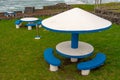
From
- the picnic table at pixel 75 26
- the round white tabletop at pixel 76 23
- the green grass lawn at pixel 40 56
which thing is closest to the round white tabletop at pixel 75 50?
the picnic table at pixel 75 26

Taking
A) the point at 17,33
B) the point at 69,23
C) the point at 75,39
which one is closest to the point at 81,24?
the point at 69,23

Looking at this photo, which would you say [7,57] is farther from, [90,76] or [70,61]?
[90,76]

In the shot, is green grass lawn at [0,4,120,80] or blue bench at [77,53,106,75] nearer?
blue bench at [77,53,106,75]

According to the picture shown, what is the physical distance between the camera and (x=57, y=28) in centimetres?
718

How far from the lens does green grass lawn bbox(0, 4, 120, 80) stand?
7.39 metres

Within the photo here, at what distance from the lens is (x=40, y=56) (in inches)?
359

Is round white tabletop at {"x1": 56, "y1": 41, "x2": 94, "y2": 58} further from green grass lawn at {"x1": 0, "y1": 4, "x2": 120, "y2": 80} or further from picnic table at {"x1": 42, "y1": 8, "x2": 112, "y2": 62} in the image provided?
green grass lawn at {"x1": 0, "y1": 4, "x2": 120, "y2": 80}

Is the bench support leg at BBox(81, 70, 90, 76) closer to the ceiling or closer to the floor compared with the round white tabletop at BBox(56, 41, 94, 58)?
closer to the floor

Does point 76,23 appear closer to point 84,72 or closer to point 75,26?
point 75,26

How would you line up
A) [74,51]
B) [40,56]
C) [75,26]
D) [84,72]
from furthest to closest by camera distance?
[40,56]
[74,51]
[84,72]
[75,26]

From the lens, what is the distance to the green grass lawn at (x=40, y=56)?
739cm

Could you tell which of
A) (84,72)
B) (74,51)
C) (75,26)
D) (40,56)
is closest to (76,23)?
(75,26)

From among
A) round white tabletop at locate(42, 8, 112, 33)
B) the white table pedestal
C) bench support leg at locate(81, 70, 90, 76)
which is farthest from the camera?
the white table pedestal

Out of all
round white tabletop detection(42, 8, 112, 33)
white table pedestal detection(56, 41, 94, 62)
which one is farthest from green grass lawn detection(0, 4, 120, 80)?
round white tabletop detection(42, 8, 112, 33)
